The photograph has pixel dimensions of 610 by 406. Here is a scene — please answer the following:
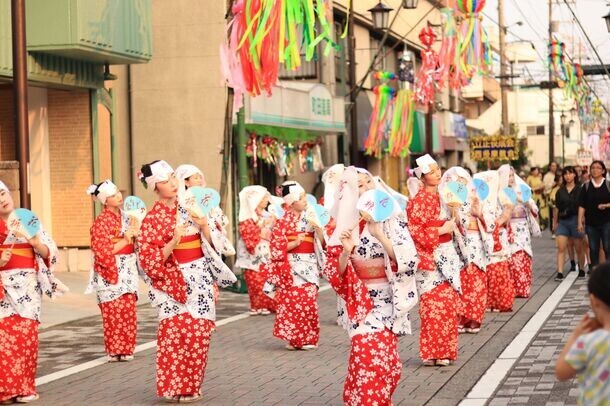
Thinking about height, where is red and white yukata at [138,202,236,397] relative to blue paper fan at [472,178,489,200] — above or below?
below

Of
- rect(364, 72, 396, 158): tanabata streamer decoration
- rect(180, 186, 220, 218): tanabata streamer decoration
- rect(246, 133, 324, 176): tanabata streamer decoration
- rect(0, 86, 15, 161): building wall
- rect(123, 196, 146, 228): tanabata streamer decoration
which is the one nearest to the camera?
rect(180, 186, 220, 218): tanabata streamer decoration

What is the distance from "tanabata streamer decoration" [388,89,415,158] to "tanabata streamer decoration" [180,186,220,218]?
2265 centimetres

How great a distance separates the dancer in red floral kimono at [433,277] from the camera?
11625 millimetres

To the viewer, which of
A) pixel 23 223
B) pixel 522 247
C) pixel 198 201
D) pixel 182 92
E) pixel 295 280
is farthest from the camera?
pixel 182 92

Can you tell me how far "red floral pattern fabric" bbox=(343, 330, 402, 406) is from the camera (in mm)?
8852

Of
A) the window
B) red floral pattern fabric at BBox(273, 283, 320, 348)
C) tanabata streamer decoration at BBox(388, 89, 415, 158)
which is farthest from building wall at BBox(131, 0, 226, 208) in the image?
the window

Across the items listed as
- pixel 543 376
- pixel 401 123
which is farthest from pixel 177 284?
pixel 401 123

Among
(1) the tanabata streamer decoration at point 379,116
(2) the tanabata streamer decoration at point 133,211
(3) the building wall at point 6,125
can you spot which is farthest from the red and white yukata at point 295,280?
(1) the tanabata streamer decoration at point 379,116

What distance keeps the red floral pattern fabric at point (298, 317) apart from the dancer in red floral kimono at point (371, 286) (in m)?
4.29

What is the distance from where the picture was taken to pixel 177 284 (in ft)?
33.2

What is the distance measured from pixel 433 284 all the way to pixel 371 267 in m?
2.95

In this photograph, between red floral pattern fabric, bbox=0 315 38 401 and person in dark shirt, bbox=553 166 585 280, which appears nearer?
red floral pattern fabric, bbox=0 315 38 401

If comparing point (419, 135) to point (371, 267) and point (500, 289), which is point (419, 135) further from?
point (371, 267)

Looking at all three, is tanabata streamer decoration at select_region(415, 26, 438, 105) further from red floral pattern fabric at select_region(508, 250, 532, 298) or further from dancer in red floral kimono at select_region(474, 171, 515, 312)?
dancer in red floral kimono at select_region(474, 171, 515, 312)
